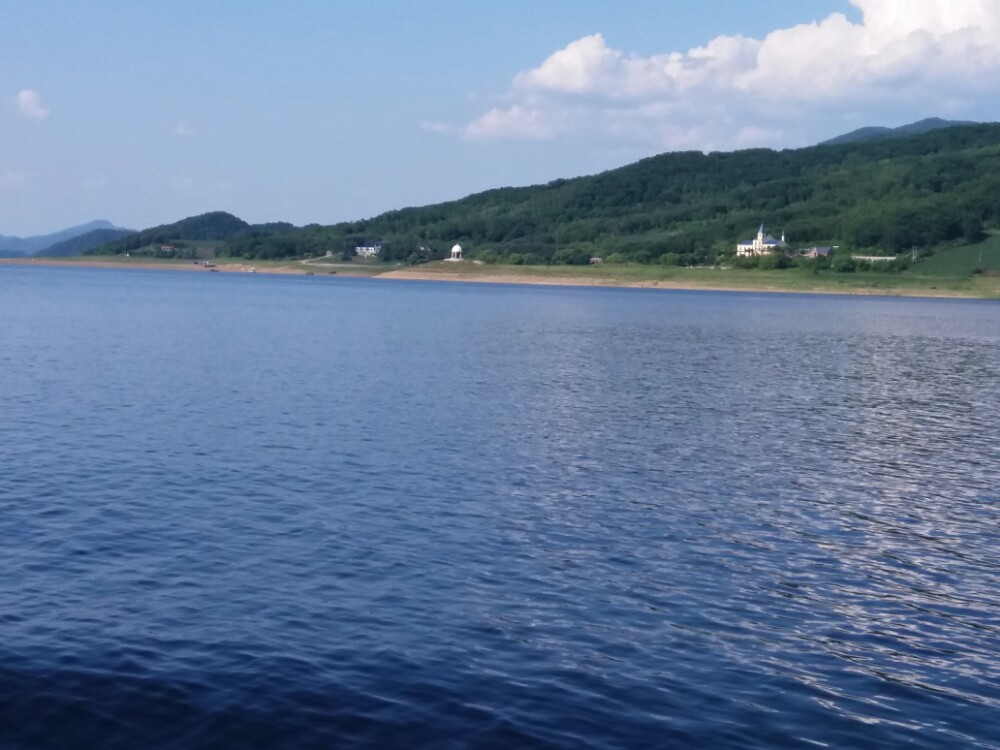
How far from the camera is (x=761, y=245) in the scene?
189m

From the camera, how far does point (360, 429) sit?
2688 centimetres

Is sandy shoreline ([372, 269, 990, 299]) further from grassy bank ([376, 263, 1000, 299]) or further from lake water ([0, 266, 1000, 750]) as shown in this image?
lake water ([0, 266, 1000, 750])

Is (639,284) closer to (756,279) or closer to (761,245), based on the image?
(756,279)

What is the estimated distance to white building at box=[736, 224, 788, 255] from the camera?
181 meters

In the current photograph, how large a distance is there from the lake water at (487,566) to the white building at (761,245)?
487 ft

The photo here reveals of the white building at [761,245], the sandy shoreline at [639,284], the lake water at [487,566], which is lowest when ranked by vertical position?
the sandy shoreline at [639,284]

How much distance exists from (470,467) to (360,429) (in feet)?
17.1

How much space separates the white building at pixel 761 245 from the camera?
180875 millimetres

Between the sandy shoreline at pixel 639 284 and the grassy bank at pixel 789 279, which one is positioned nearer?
the grassy bank at pixel 789 279

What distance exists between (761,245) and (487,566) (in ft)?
594

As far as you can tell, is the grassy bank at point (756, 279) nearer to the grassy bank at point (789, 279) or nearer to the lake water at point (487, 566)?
the grassy bank at point (789, 279)

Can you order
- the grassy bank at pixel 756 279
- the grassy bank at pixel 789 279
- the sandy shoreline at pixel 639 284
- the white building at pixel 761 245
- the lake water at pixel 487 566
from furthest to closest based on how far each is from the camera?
the white building at pixel 761 245
the sandy shoreline at pixel 639 284
the grassy bank at pixel 789 279
the grassy bank at pixel 756 279
the lake water at pixel 487 566

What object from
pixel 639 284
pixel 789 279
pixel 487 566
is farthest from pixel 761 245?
pixel 487 566

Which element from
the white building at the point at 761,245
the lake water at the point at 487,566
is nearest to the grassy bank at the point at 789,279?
the white building at the point at 761,245
